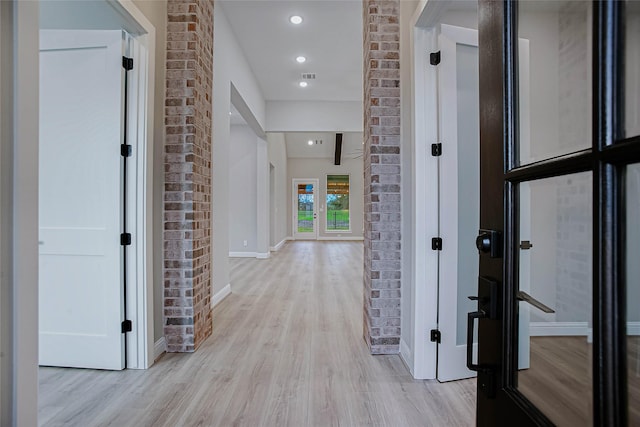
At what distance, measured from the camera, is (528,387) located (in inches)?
27.5

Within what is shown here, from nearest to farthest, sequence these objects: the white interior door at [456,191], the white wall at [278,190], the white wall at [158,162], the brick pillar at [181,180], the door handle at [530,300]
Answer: the door handle at [530,300]
the white interior door at [456,191]
the white wall at [158,162]
the brick pillar at [181,180]
the white wall at [278,190]

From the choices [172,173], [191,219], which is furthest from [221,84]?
[191,219]

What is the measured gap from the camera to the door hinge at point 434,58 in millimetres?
2127

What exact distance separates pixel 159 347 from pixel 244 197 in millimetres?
5618

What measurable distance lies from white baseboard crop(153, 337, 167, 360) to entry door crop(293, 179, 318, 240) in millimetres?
10252

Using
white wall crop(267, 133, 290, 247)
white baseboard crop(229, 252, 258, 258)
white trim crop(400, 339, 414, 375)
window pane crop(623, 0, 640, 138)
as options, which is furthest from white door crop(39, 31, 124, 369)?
white wall crop(267, 133, 290, 247)

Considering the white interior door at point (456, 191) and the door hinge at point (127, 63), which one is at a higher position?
the door hinge at point (127, 63)

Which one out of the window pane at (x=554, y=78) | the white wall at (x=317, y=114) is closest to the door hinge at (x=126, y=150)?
the window pane at (x=554, y=78)

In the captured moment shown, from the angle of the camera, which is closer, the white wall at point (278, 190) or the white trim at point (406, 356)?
the white trim at point (406, 356)

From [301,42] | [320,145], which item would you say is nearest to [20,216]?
[301,42]

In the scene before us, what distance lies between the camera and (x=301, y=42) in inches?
191

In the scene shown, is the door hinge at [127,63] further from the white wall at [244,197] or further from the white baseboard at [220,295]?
the white wall at [244,197]

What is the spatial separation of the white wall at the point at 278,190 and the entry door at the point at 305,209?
1.53ft

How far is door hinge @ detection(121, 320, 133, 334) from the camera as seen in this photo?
2.27m
